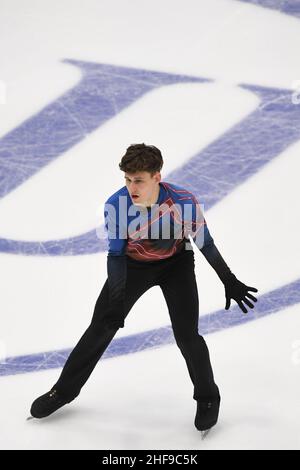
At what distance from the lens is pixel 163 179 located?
501cm

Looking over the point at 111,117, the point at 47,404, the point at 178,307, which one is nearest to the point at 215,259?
the point at 178,307

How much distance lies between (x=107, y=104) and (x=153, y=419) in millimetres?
2602

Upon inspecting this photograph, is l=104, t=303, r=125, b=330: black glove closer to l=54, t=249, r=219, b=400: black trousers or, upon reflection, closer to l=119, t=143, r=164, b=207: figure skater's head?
l=54, t=249, r=219, b=400: black trousers

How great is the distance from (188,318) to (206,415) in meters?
0.41

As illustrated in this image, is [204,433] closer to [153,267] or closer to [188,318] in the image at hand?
[188,318]

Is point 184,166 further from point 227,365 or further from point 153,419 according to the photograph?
point 153,419

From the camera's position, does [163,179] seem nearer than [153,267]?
No

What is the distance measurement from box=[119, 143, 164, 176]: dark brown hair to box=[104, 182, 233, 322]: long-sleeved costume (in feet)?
0.44

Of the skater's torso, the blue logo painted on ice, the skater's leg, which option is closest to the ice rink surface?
the blue logo painted on ice

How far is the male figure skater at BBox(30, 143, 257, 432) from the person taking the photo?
310 centimetres

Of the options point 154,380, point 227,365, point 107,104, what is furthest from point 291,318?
point 107,104

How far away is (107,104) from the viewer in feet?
17.5

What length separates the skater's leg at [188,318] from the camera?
10.6 ft

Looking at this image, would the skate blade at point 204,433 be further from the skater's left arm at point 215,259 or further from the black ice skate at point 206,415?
the skater's left arm at point 215,259
